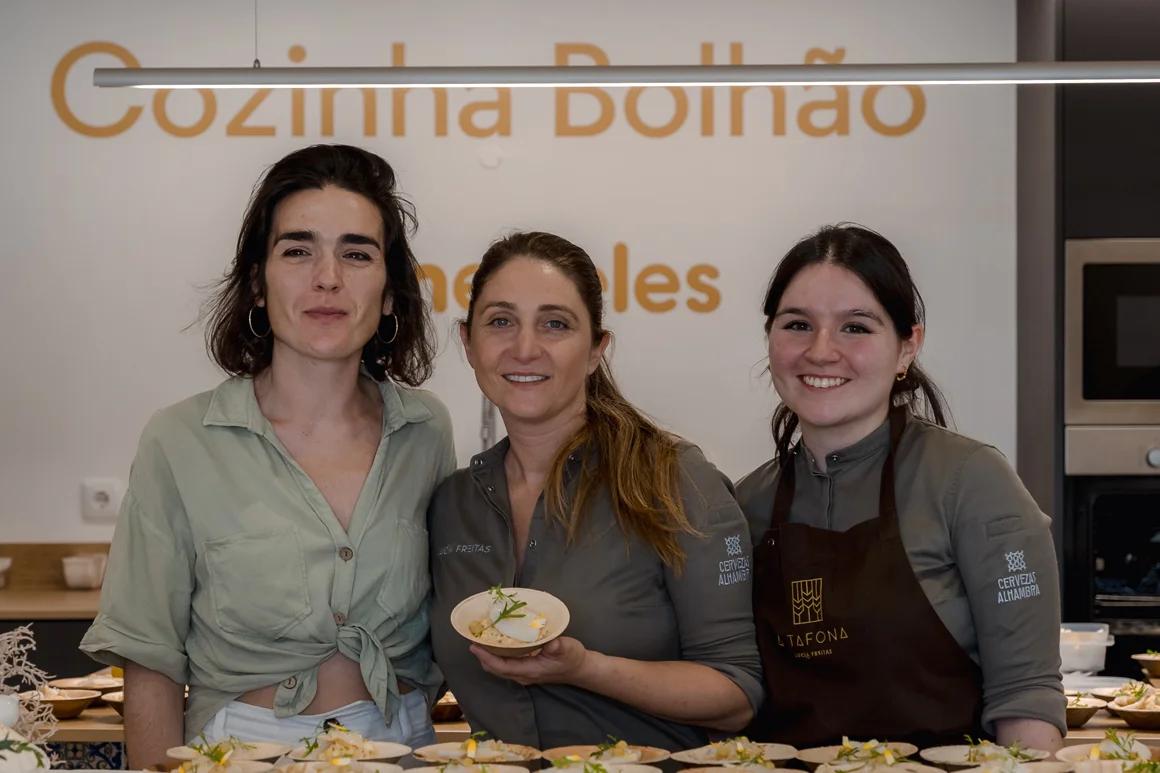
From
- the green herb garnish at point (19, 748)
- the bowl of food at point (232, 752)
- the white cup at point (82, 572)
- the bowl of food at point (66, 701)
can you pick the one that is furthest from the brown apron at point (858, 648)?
the white cup at point (82, 572)

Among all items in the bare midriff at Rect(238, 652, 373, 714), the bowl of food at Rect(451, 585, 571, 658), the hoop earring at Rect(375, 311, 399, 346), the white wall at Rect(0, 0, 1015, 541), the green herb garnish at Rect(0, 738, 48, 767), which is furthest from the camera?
the white wall at Rect(0, 0, 1015, 541)

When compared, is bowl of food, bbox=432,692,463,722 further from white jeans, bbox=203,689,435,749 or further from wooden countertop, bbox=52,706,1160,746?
white jeans, bbox=203,689,435,749

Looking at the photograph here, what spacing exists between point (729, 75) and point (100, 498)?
3.03 metres

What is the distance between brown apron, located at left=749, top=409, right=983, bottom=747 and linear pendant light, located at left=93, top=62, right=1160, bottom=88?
103 cm

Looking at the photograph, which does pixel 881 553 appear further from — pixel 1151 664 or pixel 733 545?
pixel 1151 664

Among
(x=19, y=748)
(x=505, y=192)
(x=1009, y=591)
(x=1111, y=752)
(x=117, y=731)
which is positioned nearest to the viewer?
(x=19, y=748)

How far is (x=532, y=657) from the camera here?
203 cm

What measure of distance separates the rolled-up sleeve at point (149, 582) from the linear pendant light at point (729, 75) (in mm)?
1133

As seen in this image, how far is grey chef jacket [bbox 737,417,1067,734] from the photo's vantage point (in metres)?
2.13

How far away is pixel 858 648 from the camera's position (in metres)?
2.21

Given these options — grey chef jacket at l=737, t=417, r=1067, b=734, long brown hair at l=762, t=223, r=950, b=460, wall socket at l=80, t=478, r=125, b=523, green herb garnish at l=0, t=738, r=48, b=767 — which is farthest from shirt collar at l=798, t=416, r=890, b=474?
wall socket at l=80, t=478, r=125, b=523

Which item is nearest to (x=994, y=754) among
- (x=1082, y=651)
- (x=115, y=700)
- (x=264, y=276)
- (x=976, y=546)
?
(x=976, y=546)

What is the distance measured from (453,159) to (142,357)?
1321 mm

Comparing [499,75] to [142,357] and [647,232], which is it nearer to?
[647,232]
